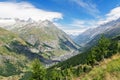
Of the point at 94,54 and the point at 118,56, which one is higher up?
the point at 94,54

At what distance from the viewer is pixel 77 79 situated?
94.1 feet

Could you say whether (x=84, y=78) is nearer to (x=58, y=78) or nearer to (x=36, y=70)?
(x=36, y=70)

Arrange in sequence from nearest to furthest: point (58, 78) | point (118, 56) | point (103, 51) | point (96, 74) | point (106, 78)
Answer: point (106, 78) < point (96, 74) < point (118, 56) < point (103, 51) < point (58, 78)

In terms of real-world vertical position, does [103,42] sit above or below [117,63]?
above

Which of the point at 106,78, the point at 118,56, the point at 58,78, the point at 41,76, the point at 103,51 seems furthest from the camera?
the point at 58,78

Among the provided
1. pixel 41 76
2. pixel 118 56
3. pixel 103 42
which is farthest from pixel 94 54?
pixel 118 56

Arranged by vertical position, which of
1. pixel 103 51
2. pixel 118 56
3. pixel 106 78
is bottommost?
pixel 106 78

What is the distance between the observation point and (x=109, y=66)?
92.4 feet

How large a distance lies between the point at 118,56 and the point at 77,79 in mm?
7089

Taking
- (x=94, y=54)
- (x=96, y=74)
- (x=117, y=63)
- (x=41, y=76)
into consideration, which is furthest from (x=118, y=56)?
(x=94, y=54)

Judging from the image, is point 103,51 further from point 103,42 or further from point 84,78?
point 84,78

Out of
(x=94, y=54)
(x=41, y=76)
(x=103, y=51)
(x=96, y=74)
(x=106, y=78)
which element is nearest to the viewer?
(x=106, y=78)

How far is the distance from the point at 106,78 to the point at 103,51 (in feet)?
220

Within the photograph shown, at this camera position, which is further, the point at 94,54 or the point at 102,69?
the point at 94,54
